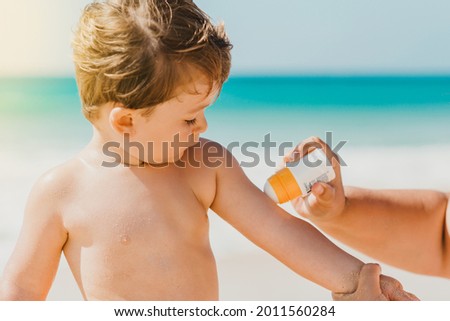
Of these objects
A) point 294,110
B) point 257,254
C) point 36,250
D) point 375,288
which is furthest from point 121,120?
point 294,110

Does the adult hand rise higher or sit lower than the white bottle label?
lower

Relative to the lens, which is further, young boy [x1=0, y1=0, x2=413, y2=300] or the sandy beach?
the sandy beach

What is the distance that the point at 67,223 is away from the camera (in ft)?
4.49

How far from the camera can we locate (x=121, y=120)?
136 cm

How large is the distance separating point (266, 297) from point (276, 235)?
107 centimetres

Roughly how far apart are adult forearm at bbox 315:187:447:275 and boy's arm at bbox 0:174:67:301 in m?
0.62

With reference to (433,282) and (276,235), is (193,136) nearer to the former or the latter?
(276,235)

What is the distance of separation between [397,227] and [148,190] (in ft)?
2.07

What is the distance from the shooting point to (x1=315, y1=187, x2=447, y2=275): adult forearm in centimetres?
163

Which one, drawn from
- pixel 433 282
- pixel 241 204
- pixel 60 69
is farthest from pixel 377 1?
pixel 241 204

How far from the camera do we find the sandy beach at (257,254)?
2449mm

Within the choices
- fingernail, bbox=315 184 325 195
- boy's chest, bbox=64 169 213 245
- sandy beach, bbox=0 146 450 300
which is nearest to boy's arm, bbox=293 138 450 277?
fingernail, bbox=315 184 325 195

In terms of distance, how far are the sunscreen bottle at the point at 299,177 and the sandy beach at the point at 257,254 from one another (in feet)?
3.31

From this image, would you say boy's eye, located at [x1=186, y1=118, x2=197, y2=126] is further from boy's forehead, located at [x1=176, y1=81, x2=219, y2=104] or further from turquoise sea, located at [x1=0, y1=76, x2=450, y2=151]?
turquoise sea, located at [x1=0, y1=76, x2=450, y2=151]
